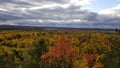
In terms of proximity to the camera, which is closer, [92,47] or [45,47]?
[45,47]

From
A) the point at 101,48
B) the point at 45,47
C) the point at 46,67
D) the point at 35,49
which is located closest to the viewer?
the point at 46,67

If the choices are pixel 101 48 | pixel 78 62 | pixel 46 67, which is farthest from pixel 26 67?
pixel 101 48

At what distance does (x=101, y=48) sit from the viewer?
99438 mm

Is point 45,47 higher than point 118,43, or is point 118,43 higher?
point 118,43

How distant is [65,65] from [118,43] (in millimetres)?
39569

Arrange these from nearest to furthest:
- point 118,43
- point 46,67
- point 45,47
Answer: point 118,43 < point 46,67 < point 45,47

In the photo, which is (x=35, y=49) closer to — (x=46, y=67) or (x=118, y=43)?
(x=46, y=67)

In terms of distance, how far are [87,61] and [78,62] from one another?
163 inches

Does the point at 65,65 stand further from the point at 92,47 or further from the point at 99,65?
the point at 92,47

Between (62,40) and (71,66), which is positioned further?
(62,40)

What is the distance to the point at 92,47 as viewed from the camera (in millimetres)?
106500

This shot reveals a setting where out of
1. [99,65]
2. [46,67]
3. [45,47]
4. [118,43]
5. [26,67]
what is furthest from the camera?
[45,47]

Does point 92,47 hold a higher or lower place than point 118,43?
lower

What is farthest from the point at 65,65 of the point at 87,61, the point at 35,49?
the point at 35,49
